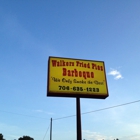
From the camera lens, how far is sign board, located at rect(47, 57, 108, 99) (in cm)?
1260

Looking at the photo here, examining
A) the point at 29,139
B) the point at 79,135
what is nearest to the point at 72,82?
the point at 79,135

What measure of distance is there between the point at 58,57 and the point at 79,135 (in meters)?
5.77

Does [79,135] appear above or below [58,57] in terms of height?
below

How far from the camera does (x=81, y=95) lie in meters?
12.8

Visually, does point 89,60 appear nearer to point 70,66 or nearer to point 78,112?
point 70,66

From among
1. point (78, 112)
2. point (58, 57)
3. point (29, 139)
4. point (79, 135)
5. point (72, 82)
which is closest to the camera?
point (79, 135)

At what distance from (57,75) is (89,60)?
9.93 ft

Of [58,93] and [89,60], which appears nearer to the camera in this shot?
[58,93]

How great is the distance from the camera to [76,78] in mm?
13391

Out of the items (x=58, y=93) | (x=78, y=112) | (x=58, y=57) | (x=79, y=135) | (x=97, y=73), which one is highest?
(x=58, y=57)

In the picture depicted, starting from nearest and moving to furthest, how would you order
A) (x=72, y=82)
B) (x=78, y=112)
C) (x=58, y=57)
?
(x=78, y=112) → (x=72, y=82) → (x=58, y=57)

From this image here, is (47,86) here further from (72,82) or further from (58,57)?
(58,57)

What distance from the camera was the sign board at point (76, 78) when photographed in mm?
12603

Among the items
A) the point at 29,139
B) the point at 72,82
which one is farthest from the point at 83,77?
the point at 29,139
